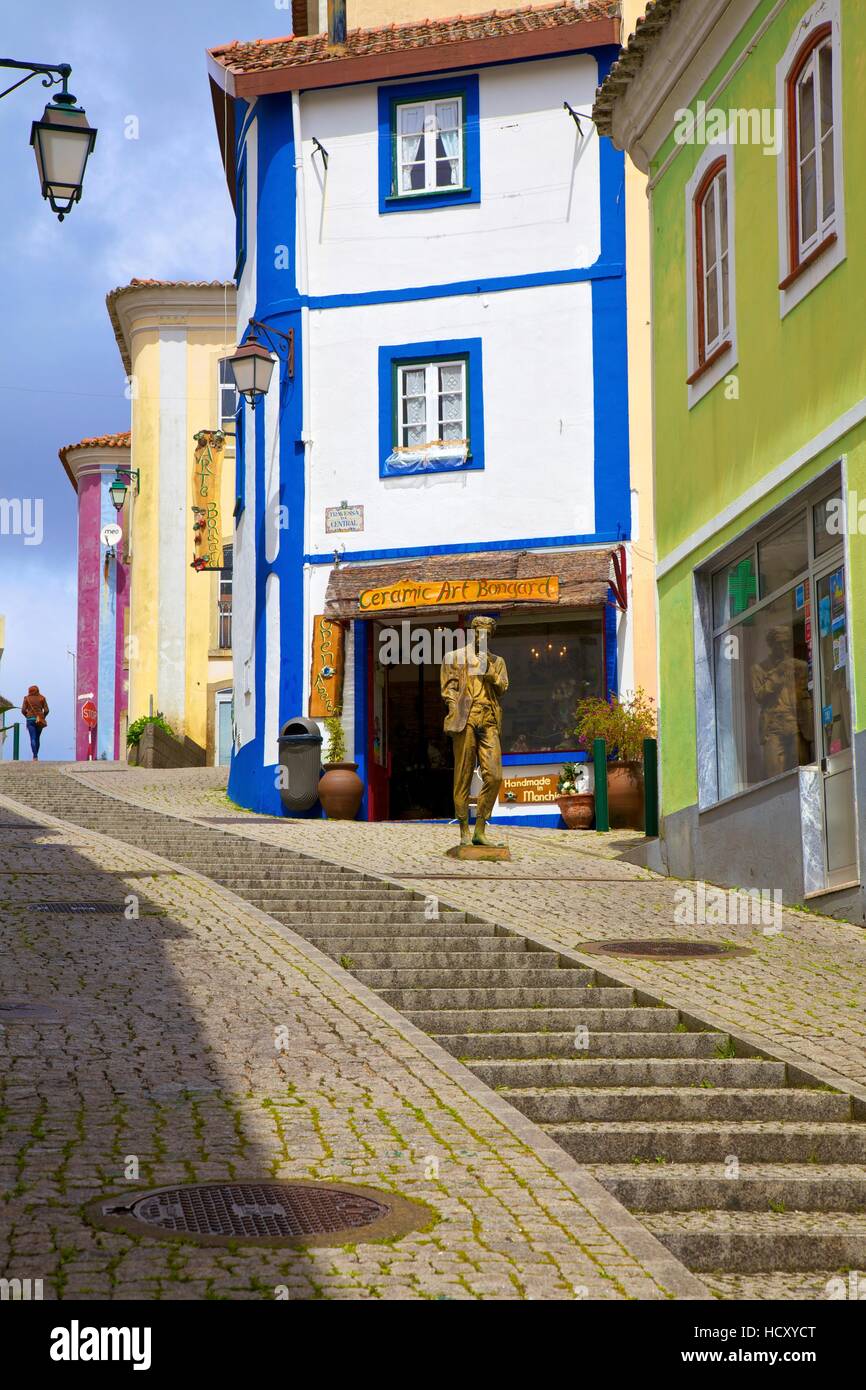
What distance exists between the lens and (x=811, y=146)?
13.7 metres

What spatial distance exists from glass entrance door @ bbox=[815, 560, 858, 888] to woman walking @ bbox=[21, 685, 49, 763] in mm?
25934

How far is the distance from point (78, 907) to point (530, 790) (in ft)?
34.2

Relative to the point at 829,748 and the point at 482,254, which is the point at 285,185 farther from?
the point at 829,748

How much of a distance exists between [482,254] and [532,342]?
1.42 metres

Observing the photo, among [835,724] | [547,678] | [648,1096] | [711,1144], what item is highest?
[547,678]

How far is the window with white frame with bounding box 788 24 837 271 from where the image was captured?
43.6 ft

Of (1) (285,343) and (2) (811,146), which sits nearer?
(2) (811,146)

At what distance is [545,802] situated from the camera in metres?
22.5

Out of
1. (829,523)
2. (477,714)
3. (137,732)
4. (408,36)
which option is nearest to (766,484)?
(829,523)

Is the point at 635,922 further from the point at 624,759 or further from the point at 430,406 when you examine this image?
the point at 430,406

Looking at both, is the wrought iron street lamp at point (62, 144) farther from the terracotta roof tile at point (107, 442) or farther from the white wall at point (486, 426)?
the terracotta roof tile at point (107, 442)

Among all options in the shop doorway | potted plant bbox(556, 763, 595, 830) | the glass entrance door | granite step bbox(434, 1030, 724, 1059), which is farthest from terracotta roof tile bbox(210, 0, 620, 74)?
granite step bbox(434, 1030, 724, 1059)

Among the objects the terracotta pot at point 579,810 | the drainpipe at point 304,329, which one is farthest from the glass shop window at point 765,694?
the drainpipe at point 304,329
